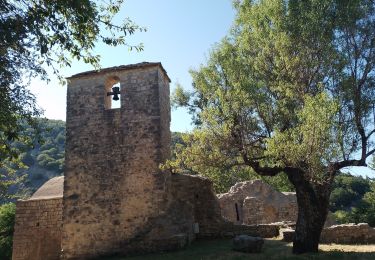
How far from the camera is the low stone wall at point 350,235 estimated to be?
44.3 ft

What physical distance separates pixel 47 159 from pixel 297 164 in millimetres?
66547

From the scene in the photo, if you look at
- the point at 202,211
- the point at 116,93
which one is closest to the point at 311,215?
the point at 202,211

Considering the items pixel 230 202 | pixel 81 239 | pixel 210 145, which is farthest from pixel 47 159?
pixel 210 145

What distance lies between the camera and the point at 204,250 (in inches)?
481

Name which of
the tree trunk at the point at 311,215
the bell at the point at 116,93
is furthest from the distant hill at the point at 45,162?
the tree trunk at the point at 311,215

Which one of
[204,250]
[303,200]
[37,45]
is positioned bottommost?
[204,250]

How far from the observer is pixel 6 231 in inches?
957

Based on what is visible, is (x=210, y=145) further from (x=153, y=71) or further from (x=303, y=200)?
(x=153, y=71)

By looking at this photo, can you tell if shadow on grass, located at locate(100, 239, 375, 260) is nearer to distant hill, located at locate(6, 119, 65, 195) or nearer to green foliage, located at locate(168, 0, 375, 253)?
green foliage, located at locate(168, 0, 375, 253)

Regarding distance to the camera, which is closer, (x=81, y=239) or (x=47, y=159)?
(x=81, y=239)

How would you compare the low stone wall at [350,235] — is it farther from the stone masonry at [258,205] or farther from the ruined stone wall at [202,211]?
the stone masonry at [258,205]

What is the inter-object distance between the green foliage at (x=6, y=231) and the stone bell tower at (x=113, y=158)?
1173 centimetres

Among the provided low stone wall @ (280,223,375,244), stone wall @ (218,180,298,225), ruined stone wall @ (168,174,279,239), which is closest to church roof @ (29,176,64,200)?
ruined stone wall @ (168,174,279,239)

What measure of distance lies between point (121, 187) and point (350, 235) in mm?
8626
